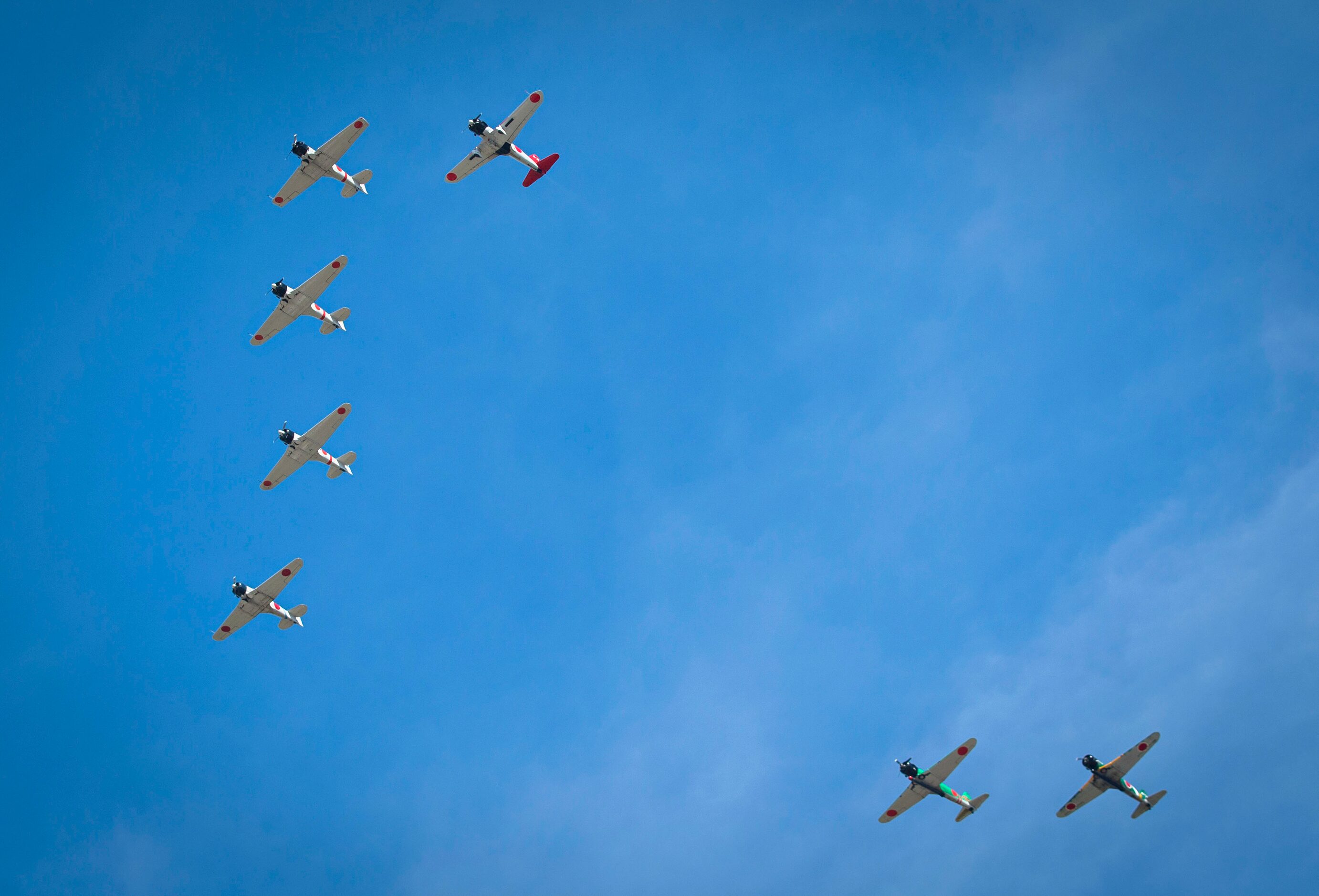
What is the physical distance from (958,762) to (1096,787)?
1148cm

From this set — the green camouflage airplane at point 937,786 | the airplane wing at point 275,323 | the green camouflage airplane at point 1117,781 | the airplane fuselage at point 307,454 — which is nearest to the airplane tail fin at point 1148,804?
the green camouflage airplane at point 1117,781

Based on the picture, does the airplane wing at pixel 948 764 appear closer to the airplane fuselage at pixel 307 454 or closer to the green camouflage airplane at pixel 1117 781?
the green camouflage airplane at pixel 1117 781

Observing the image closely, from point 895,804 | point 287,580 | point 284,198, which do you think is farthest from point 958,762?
point 284,198

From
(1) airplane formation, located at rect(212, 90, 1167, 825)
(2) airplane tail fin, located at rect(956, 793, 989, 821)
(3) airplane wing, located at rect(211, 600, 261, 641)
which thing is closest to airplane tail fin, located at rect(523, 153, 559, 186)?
(1) airplane formation, located at rect(212, 90, 1167, 825)

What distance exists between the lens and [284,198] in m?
68.5

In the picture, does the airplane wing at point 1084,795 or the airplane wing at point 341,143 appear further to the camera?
the airplane wing at point 1084,795

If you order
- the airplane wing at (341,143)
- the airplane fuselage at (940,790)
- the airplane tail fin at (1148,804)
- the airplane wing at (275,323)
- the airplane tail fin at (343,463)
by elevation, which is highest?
the airplane wing at (341,143)

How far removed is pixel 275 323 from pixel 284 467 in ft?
34.8

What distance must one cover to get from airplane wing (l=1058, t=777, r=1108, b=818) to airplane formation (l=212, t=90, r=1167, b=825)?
0.07 m

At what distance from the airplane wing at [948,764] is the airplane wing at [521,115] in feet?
179

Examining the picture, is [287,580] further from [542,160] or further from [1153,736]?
[1153,736]

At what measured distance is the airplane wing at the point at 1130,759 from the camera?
71938 mm

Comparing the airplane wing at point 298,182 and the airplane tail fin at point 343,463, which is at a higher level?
the airplane wing at point 298,182

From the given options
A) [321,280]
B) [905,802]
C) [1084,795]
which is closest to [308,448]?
[321,280]
